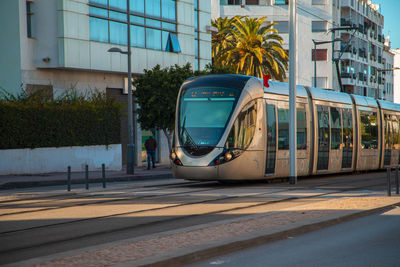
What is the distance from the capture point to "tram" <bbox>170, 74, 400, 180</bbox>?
17.5 meters

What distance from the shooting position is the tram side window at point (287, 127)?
19.5 meters

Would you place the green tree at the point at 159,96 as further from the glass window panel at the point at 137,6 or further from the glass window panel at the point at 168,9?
the glass window panel at the point at 168,9

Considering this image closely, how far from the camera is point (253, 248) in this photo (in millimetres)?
8094

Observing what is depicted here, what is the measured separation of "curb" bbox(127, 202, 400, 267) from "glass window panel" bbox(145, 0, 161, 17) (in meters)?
26.5

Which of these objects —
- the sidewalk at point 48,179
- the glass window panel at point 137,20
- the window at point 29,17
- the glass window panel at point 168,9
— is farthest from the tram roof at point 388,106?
the window at point 29,17

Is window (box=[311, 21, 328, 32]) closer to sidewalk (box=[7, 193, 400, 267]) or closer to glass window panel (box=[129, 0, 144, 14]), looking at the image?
glass window panel (box=[129, 0, 144, 14])

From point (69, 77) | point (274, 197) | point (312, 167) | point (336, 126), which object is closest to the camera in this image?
point (274, 197)

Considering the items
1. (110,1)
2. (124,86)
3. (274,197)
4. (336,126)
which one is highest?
(110,1)

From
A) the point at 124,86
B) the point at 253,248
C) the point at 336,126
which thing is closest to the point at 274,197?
the point at 253,248

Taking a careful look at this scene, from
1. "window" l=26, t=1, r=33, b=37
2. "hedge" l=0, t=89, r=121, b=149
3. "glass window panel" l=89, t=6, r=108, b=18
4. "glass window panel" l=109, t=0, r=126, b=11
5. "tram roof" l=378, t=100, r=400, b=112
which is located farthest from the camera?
"glass window panel" l=109, t=0, r=126, b=11

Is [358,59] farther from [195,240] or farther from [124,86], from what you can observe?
[195,240]

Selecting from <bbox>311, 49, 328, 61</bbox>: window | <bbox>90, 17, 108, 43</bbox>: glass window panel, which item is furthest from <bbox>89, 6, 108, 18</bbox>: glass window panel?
<bbox>311, 49, 328, 61</bbox>: window

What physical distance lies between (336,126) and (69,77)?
1461 centimetres

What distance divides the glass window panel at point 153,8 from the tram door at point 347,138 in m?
15.0
